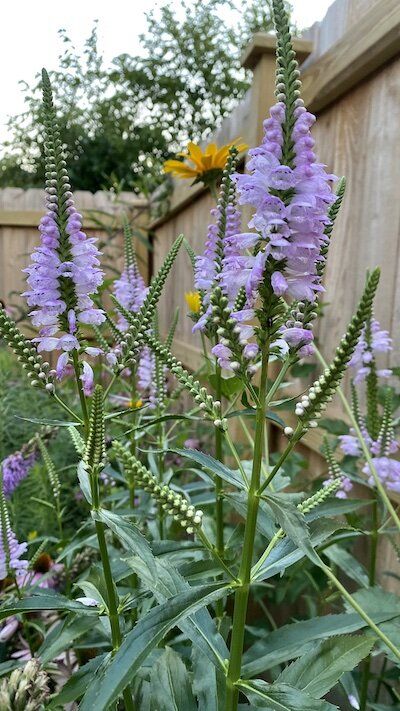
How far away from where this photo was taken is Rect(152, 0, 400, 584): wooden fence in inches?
62.8

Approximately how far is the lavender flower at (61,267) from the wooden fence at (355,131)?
3.39ft

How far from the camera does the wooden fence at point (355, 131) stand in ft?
5.23

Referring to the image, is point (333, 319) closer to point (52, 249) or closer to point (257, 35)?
point (257, 35)

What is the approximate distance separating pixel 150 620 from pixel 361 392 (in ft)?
4.09

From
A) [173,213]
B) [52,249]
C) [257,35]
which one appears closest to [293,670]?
[52,249]

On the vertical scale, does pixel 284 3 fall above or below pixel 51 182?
above

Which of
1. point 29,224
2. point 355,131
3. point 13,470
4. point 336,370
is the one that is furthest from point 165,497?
point 29,224

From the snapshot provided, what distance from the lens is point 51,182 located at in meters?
0.74

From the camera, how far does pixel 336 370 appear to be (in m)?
0.64

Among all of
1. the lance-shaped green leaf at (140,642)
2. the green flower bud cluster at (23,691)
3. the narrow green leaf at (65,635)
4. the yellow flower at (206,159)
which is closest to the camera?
the lance-shaped green leaf at (140,642)

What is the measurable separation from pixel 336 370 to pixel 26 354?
41 centimetres

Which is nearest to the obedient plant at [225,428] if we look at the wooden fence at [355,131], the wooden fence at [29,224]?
the wooden fence at [355,131]

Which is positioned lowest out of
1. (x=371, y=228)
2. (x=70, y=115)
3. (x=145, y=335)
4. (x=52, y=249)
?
(x=145, y=335)

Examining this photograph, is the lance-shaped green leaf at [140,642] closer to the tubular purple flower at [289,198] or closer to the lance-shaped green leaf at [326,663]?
the lance-shaped green leaf at [326,663]
